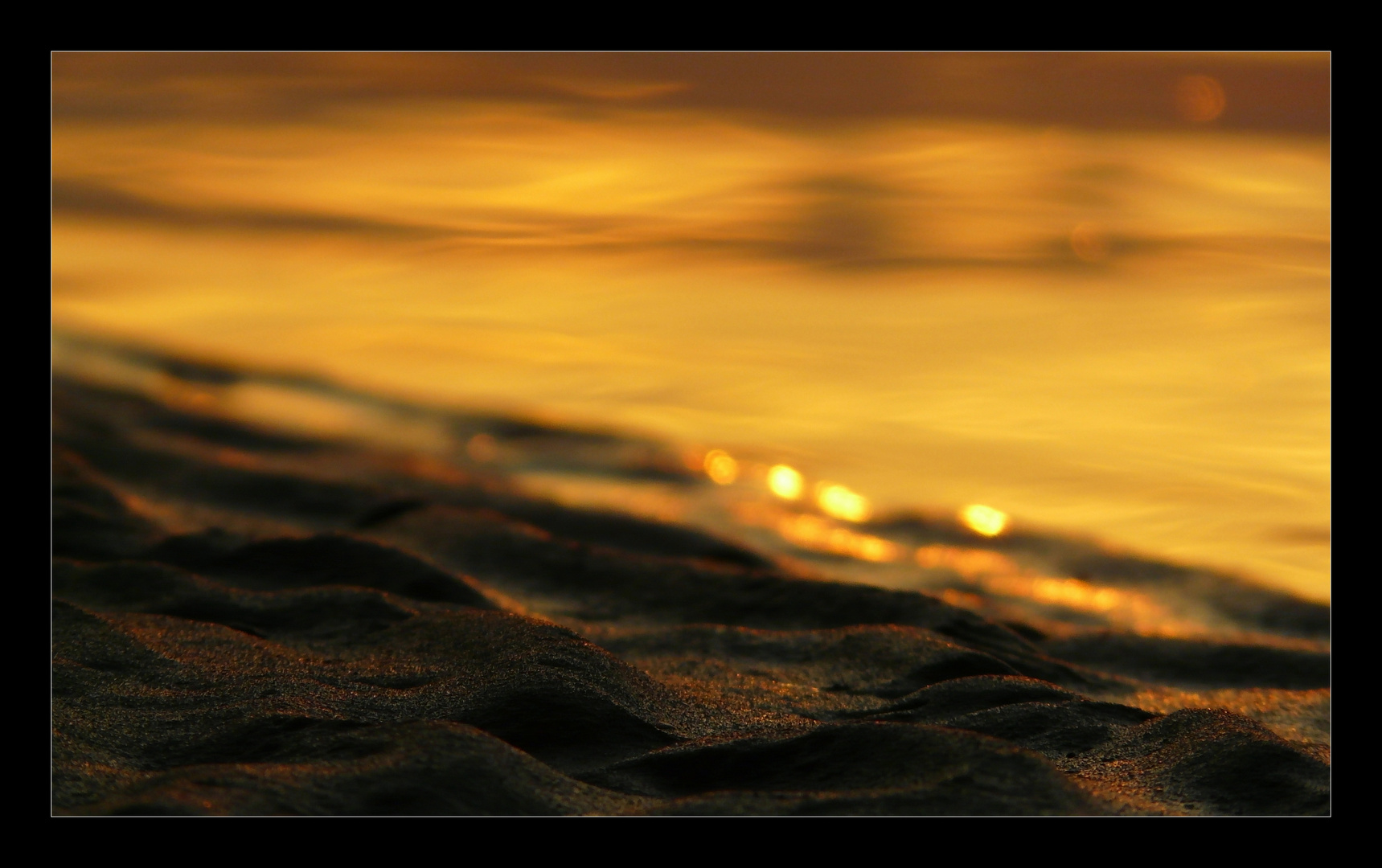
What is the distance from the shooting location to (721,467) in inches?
184

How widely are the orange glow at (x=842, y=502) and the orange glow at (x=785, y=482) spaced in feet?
0.24

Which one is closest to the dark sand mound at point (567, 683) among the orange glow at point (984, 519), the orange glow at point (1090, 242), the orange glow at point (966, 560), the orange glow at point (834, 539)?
the orange glow at point (834, 539)

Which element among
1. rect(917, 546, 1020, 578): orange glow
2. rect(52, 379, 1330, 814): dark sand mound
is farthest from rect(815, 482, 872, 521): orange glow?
rect(52, 379, 1330, 814): dark sand mound

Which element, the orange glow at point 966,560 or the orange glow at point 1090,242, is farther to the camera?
the orange glow at point 1090,242

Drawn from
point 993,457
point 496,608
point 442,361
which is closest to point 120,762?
A: point 496,608

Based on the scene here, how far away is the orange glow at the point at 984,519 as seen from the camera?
13.7 ft

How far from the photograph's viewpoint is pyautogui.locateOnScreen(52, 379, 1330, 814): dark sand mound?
1.77 m

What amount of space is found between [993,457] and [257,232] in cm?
321

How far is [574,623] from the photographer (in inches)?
115

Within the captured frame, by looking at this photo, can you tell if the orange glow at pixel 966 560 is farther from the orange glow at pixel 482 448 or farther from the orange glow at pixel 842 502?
the orange glow at pixel 482 448

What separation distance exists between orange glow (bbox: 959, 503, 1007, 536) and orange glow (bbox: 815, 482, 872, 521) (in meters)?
0.31

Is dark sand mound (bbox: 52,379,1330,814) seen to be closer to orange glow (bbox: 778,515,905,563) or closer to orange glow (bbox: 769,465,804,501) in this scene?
orange glow (bbox: 778,515,905,563)

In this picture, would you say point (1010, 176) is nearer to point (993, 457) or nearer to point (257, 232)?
point (993, 457)

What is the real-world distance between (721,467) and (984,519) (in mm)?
970
